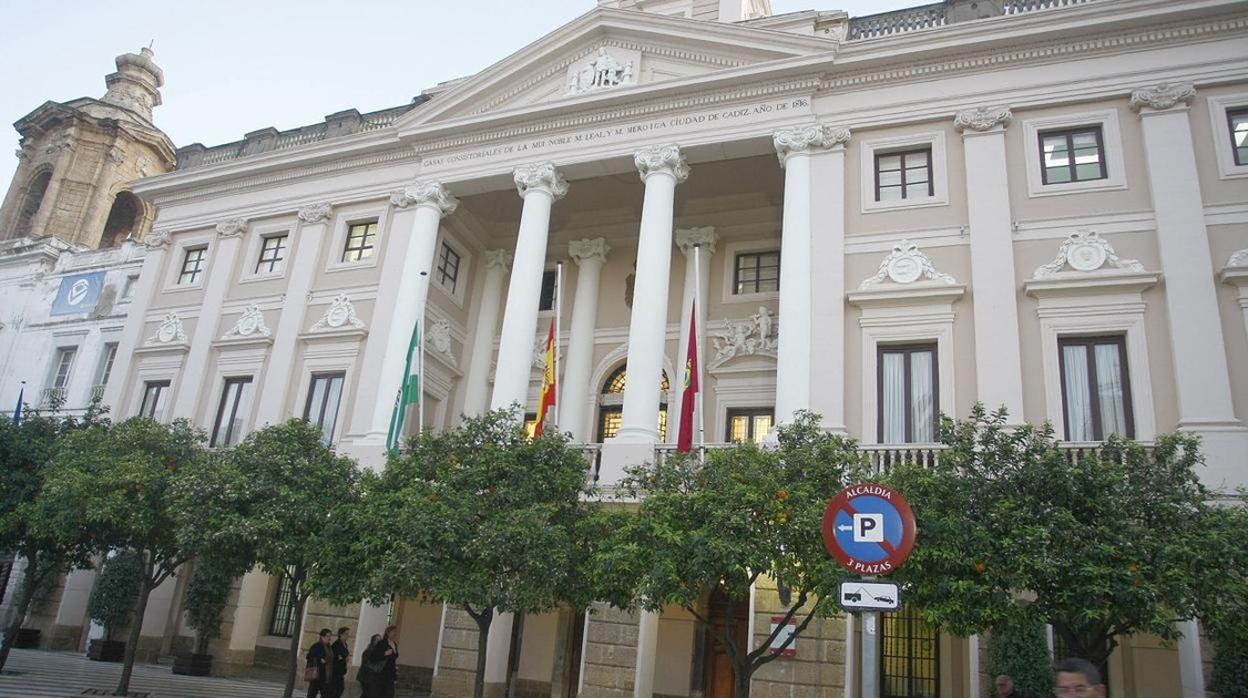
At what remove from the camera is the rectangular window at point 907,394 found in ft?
54.3

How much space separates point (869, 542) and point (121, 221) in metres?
44.8

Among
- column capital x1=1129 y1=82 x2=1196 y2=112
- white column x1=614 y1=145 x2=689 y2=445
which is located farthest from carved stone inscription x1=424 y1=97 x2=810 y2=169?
column capital x1=1129 y1=82 x2=1196 y2=112

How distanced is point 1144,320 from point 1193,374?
4.30 feet

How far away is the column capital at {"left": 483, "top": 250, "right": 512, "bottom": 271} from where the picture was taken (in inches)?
1000

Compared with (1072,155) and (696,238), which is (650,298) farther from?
(1072,155)

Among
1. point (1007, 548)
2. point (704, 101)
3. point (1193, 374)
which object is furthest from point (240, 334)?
point (1193, 374)

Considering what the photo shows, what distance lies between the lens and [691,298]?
21.4 metres

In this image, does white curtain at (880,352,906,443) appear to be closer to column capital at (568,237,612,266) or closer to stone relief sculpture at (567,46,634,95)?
stone relief sculpture at (567,46,634,95)

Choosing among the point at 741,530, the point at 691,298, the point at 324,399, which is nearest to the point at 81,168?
the point at 324,399

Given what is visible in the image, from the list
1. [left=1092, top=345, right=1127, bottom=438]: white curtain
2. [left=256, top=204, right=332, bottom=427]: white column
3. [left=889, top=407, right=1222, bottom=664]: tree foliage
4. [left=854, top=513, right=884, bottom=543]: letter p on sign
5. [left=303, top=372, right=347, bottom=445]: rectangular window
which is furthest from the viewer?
[left=256, top=204, right=332, bottom=427]: white column

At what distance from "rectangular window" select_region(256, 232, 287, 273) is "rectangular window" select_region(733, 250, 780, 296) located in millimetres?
12596

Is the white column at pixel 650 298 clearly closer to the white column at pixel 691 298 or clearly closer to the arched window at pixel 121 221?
the white column at pixel 691 298

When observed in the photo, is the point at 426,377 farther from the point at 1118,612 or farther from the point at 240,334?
the point at 1118,612

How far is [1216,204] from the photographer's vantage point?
1584 cm
